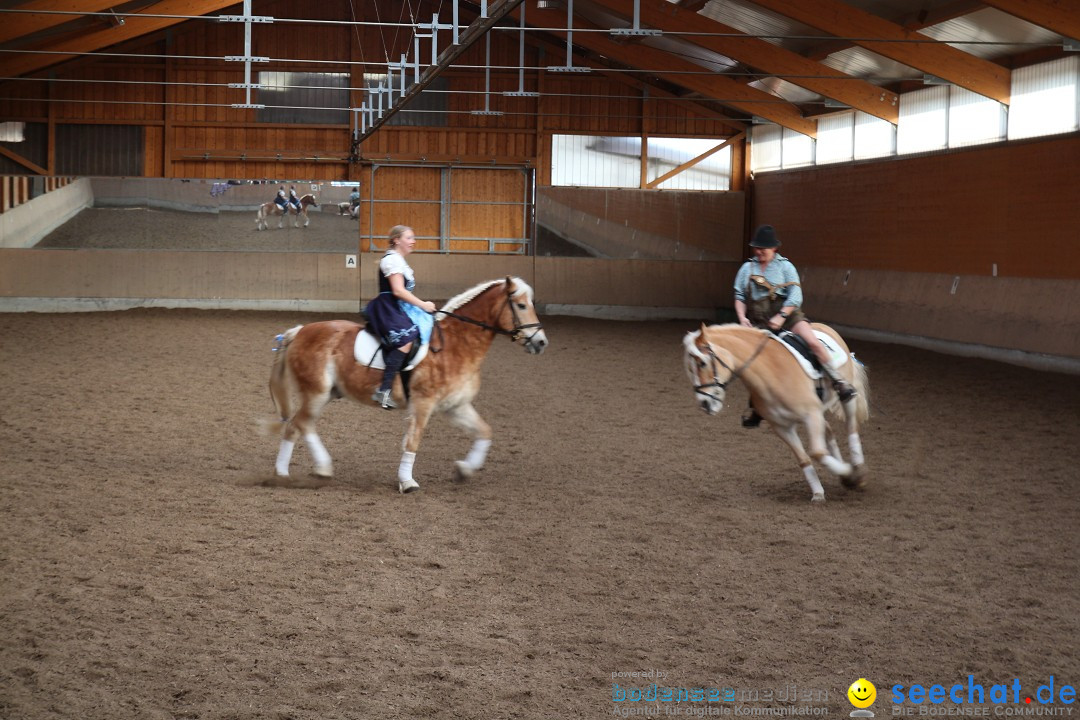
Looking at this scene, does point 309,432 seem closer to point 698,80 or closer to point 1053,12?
point 1053,12

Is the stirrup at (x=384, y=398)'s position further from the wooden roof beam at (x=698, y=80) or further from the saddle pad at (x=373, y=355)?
the wooden roof beam at (x=698, y=80)

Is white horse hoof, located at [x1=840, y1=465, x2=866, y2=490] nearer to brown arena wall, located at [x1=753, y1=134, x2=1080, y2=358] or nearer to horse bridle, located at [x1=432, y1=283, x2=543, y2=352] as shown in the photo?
horse bridle, located at [x1=432, y1=283, x2=543, y2=352]

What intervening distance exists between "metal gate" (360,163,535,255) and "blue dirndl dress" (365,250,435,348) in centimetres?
1602

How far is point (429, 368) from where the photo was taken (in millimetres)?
7023

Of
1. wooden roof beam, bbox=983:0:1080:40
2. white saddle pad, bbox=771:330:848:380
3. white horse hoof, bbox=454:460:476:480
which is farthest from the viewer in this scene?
wooden roof beam, bbox=983:0:1080:40

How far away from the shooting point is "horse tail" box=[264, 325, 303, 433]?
7266mm

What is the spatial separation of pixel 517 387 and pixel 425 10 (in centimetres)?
1383

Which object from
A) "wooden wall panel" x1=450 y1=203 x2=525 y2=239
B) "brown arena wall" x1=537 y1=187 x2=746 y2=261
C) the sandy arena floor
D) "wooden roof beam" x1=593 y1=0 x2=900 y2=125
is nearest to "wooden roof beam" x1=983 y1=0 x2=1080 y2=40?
the sandy arena floor

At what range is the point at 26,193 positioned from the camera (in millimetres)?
21562

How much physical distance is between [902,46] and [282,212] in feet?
42.5

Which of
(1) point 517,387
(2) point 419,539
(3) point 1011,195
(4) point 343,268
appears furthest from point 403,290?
(4) point 343,268

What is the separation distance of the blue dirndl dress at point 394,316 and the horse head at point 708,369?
1.75 meters

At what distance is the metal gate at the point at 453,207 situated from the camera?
23.0 meters

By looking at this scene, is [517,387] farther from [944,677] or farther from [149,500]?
[944,677]
